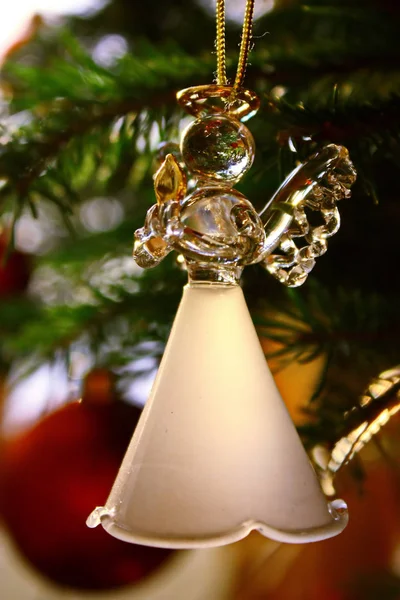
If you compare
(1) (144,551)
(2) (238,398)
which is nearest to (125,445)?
(1) (144,551)

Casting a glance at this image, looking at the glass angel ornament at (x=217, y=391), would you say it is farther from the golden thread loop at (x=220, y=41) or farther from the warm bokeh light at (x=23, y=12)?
the warm bokeh light at (x=23, y=12)

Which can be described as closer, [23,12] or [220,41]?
[220,41]

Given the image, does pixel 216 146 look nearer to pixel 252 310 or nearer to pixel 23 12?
pixel 252 310

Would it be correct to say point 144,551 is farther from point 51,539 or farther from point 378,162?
point 378,162

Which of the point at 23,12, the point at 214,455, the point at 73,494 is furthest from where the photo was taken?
the point at 23,12

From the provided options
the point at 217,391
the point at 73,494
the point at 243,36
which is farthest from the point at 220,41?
the point at 73,494

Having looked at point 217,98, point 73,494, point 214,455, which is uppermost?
point 217,98

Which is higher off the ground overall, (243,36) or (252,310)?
(243,36)
